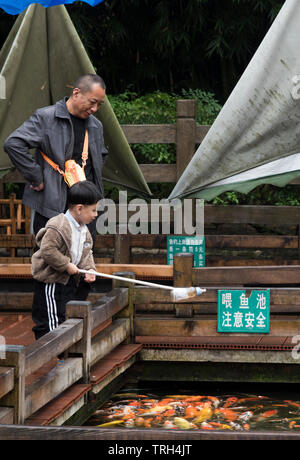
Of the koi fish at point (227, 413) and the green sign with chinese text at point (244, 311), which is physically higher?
the green sign with chinese text at point (244, 311)

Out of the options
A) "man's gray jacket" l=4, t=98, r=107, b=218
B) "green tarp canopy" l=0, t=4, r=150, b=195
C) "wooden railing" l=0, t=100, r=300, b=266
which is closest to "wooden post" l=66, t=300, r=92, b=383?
"man's gray jacket" l=4, t=98, r=107, b=218

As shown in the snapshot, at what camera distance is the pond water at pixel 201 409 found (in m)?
5.00

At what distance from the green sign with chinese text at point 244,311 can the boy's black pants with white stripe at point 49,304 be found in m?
1.19

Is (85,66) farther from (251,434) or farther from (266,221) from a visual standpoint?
(251,434)

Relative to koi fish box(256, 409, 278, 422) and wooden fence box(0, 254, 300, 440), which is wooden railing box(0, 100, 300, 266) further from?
koi fish box(256, 409, 278, 422)

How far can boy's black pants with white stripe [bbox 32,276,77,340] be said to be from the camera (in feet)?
16.2

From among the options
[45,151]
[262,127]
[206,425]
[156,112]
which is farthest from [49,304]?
[156,112]

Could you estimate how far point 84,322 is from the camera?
4.70 meters

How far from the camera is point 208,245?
25.2 feet

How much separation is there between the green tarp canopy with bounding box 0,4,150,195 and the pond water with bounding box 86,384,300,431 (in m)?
2.52

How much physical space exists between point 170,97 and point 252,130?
4647 millimetres

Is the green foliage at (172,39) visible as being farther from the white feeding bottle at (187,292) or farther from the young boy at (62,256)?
the white feeding bottle at (187,292)

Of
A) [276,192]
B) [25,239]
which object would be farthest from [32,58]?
[276,192]

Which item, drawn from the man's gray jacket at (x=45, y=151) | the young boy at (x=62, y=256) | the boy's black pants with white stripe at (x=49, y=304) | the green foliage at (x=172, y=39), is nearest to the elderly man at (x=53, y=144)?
the man's gray jacket at (x=45, y=151)
